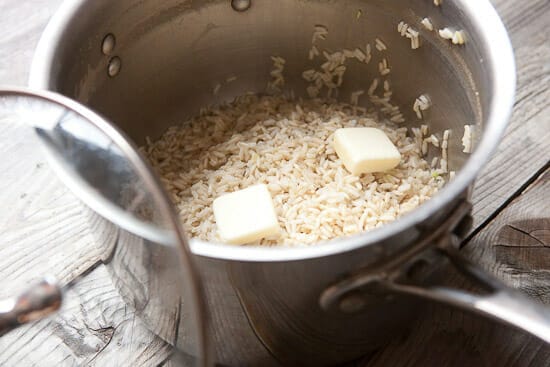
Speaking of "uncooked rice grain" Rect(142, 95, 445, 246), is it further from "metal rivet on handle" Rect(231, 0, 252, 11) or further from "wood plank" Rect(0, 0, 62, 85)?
"wood plank" Rect(0, 0, 62, 85)

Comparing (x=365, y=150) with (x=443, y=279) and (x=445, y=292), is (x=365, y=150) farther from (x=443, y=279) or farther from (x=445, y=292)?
(x=445, y=292)

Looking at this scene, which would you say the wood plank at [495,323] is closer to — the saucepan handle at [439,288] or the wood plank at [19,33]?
the saucepan handle at [439,288]

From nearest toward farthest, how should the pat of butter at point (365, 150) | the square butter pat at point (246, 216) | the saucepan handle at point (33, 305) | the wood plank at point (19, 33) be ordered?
the saucepan handle at point (33, 305) < the square butter pat at point (246, 216) < the pat of butter at point (365, 150) < the wood plank at point (19, 33)

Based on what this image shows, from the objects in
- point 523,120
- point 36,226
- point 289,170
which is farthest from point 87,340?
point 523,120

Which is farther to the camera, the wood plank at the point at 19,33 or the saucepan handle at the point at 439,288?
the wood plank at the point at 19,33

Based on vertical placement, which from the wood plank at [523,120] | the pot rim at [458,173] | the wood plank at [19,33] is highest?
the wood plank at [19,33]

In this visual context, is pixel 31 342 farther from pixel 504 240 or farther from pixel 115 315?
pixel 504 240

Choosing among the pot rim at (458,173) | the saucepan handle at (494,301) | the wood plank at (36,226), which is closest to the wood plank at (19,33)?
the wood plank at (36,226)
